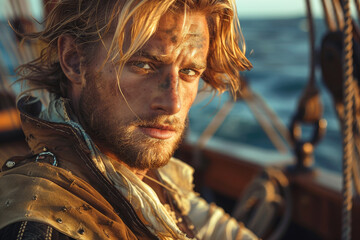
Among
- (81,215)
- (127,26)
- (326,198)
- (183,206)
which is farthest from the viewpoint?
(326,198)

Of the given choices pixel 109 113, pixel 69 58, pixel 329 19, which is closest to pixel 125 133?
pixel 109 113

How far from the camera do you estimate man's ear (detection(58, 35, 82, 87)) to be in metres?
1.15

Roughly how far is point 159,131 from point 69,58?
337 mm

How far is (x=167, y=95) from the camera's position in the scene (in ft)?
3.48

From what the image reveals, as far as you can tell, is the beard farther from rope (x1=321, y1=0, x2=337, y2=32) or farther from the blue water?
the blue water

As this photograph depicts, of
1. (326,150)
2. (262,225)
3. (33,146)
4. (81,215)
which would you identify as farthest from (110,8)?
(326,150)

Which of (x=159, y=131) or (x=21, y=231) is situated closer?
(x=21, y=231)

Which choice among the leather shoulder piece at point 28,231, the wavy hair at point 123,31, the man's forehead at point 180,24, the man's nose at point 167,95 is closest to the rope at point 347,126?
the wavy hair at point 123,31

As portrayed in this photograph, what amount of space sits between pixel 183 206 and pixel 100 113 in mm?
500

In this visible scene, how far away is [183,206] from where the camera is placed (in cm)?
142

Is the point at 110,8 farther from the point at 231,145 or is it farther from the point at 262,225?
the point at 231,145

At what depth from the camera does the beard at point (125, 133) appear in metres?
1.07

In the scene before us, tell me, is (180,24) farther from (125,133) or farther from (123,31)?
(125,133)

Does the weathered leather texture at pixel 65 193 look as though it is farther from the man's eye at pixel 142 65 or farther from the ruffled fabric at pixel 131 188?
the man's eye at pixel 142 65
